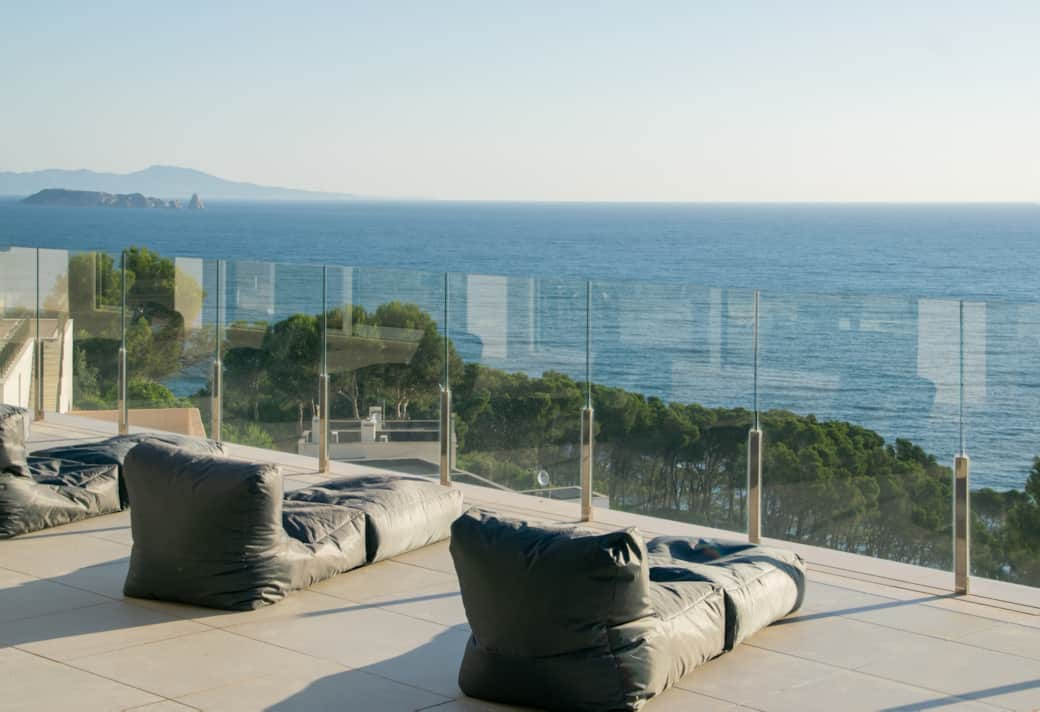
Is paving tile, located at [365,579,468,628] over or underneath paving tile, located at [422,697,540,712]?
over

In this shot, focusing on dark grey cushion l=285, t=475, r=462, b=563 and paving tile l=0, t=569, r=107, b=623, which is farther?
dark grey cushion l=285, t=475, r=462, b=563

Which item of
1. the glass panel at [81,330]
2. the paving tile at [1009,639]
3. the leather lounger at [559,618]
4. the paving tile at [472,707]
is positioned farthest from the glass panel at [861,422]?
the glass panel at [81,330]

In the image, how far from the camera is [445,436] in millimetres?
9172

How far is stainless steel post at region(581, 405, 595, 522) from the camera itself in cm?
824

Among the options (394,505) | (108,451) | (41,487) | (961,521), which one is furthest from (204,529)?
(961,521)

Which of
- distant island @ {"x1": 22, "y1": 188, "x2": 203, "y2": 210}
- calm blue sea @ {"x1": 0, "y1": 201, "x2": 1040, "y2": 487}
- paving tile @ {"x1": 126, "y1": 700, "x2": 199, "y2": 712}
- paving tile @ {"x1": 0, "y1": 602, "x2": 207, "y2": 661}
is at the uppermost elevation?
distant island @ {"x1": 22, "y1": 188, "x2": 203, "y2": 210}

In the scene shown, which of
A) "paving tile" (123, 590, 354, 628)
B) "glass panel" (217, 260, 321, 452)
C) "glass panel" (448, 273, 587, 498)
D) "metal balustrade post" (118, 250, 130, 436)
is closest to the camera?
"paving tile" (123, 590, 354, 628)

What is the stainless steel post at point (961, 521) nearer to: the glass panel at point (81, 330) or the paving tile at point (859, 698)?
the paving tile at point (859, 698)

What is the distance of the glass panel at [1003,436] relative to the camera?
669cm

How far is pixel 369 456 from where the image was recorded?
31.6 feet

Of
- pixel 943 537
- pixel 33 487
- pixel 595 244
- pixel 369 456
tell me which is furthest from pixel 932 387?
pixel 595 244

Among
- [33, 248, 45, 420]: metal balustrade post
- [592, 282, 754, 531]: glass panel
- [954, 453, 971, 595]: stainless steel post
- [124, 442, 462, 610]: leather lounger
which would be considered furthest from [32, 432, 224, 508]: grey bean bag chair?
[954, 453, 971, 595]: stainless steel post

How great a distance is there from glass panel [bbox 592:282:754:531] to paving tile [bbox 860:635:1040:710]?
2.23 meters

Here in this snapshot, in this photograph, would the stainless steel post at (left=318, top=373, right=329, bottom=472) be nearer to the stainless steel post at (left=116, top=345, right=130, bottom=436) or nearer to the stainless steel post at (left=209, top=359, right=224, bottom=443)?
the stainless steel post at (left=209, top=359, right=224, bottom=443)
